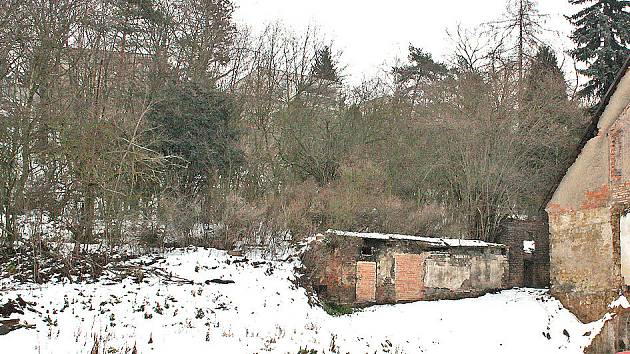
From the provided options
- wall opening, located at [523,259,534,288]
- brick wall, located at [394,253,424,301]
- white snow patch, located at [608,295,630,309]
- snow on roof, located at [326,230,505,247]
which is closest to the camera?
white snow patch, located at [608,295,630,309]

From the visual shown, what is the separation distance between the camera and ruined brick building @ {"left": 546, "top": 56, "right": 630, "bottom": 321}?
48.3 ft

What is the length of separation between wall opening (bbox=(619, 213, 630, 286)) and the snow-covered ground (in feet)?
5.11

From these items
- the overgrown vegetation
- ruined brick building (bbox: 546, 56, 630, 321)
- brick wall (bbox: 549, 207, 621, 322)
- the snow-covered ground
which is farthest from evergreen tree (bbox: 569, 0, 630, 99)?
the snow-covered ground

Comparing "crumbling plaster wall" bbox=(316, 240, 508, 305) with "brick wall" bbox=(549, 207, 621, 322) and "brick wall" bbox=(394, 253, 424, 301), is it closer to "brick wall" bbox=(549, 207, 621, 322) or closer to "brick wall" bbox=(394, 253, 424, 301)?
"brick wall" bbox=(394, 253, 424, 301)

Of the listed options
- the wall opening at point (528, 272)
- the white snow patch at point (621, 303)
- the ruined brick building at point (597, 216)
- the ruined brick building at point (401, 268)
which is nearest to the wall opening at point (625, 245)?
the ruined brick building at point (597, 216)

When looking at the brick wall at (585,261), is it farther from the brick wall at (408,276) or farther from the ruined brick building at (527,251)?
the brick wall at (408,276)

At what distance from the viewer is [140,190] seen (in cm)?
1789

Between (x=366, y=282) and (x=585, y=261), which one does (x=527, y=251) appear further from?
(x=366, y=282)

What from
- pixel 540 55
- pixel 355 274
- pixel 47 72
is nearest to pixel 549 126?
pixel 540 55

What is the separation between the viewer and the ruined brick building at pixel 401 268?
651 inches

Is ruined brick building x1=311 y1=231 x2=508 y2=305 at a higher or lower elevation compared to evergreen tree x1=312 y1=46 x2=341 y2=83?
lower

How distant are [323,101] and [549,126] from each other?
9.83 meters

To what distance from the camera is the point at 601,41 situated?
79.5 feet

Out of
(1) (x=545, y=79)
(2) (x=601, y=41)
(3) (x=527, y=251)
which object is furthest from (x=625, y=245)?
(2) (x=601, y=41)
